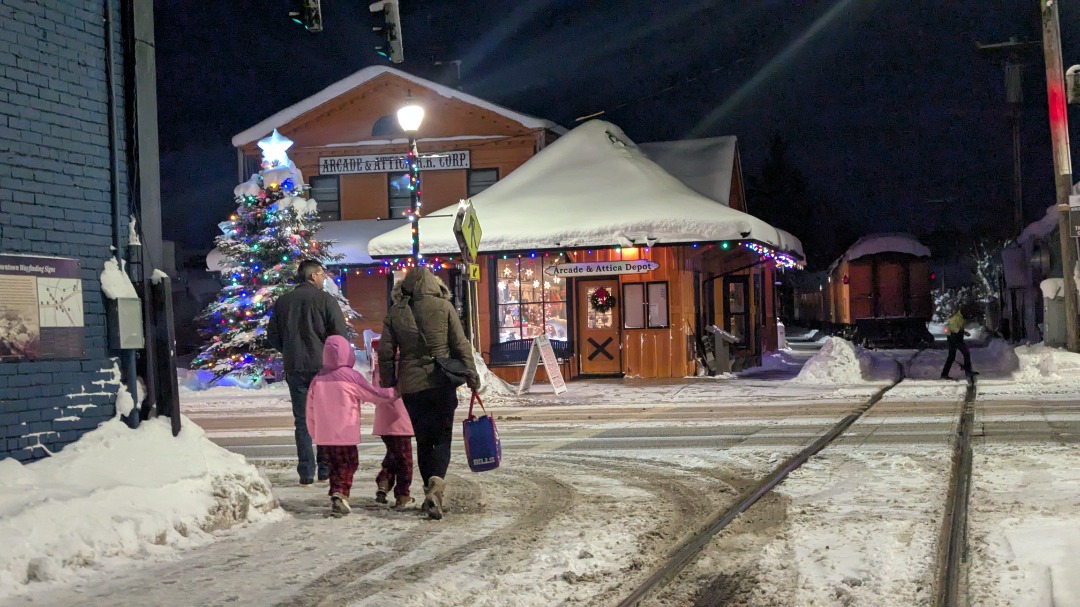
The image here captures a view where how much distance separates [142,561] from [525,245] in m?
17.7

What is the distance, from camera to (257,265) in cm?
2609

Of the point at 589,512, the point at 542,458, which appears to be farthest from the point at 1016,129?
the point at 589,512

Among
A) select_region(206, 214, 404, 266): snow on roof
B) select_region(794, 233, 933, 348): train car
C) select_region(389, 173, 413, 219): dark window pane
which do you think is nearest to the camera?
select_region(206, 214, 404, 266): snow on roof

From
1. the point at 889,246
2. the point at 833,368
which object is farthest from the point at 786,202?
the point at 833,368

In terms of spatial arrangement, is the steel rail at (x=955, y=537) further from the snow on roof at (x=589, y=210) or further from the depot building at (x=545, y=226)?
the snow on roof at (x=589, y=210)

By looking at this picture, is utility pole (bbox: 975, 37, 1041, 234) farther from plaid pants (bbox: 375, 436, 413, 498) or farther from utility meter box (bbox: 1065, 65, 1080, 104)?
plaid pants (bbox: 375, 436, 413, 498)

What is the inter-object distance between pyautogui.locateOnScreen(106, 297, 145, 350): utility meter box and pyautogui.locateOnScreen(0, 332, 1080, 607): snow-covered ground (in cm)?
61

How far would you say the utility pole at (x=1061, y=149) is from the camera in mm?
22516

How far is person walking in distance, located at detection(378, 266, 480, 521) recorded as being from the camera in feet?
26.4

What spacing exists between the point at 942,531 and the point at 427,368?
358cm

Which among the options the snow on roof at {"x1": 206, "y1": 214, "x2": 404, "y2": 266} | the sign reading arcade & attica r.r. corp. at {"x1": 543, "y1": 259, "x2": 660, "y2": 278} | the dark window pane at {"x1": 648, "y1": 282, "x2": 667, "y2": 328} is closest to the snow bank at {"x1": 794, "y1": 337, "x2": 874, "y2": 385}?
the dark window pane at {"x1": 648, "y1": 282, "x2": 667, "y2": 328}

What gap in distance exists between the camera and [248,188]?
2619 cm

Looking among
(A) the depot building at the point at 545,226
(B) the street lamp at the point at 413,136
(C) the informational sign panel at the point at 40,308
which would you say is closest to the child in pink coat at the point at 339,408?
(C) the informational sign panel at the point at 40,308

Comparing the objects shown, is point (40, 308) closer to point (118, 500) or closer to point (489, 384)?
point (118, 500)
